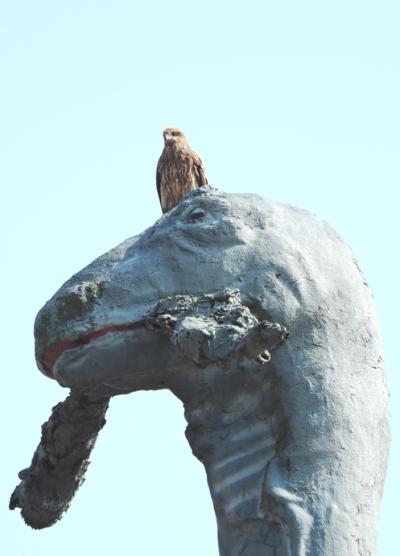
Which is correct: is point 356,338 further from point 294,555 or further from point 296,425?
point 294,555

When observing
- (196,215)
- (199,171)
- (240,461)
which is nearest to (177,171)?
(199,171)

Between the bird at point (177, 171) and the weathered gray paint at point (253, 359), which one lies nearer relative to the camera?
the weathered gray paint at point (253, 359)

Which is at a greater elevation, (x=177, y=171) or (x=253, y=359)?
(x=177, y=171)

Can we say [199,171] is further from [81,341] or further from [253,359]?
[253,359]

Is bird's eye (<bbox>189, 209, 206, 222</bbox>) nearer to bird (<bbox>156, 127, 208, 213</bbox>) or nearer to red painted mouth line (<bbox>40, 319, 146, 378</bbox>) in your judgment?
red painted mouth line (<bbox>40, 319, 146, 378</bbox>)

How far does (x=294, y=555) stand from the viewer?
19.5ft

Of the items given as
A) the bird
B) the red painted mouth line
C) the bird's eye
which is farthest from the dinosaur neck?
the bird

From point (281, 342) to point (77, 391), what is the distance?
104cm

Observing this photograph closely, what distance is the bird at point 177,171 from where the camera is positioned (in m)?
22.1

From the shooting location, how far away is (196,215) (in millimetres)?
6547

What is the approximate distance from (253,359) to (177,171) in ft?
56.2

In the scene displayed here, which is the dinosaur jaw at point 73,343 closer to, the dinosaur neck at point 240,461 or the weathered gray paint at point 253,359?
the weathered gray paint at point 253,359

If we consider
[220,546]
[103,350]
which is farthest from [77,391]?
[220,546]

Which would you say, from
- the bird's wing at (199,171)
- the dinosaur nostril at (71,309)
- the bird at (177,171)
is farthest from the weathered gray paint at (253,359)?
the bird's wing at (199,171)
